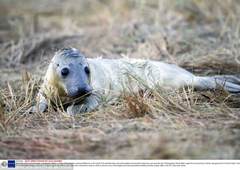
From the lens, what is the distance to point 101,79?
168 inches

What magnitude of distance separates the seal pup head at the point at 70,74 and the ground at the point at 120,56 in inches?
6.3

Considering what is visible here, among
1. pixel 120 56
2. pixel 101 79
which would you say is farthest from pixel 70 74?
pixel 120 56

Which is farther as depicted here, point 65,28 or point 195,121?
point 65,28

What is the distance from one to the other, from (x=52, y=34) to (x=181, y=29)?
142cm

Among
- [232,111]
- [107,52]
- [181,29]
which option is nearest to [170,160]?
[232,111]

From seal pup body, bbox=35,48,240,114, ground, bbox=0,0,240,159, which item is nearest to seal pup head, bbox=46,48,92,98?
seal pup body, bbox=35,48,240,114

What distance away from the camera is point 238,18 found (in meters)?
6.47

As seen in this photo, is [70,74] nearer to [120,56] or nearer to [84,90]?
[84,90]

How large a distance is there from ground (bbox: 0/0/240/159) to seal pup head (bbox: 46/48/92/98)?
0.16 m

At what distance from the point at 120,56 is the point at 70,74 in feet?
6.09

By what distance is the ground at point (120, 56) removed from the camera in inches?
116

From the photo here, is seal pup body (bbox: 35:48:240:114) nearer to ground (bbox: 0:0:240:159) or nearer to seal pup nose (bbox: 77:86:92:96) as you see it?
seal pup nose (bbox: 77:86:92:96)

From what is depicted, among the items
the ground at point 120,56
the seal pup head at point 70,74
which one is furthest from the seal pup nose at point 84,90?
the ground at point 120,56

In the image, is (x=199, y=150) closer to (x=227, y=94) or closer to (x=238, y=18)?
(x=227, y=94)
